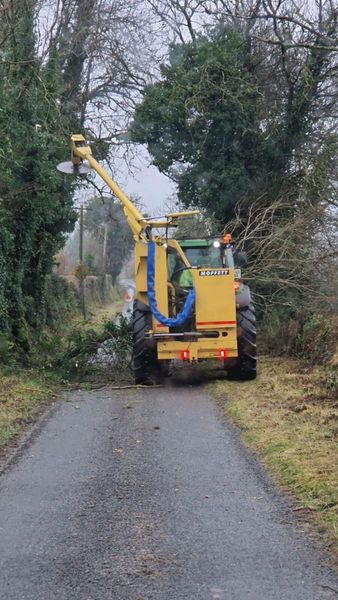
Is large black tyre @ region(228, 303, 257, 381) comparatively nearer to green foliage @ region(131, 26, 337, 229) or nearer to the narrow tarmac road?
the narrow tarmac road

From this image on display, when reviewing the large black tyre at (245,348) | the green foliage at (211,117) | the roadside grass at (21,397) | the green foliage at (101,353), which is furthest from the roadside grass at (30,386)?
the green foliage at (211,117)

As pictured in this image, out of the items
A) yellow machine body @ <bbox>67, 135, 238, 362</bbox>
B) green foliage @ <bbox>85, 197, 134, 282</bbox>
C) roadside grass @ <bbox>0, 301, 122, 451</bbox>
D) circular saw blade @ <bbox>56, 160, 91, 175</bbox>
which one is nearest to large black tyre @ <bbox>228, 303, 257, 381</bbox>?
yellow machine body @ <bbox>67, 135, 238, 362</bbox>

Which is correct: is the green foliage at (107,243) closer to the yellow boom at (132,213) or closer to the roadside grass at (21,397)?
the yellow boom at (132,213)

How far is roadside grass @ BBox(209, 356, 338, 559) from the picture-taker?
19.9 feet

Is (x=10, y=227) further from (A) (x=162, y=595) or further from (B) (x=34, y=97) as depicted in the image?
(A) (x=162, y=595)

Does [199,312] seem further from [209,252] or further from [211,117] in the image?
[211,117]

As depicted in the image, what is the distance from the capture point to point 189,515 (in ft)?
19.0

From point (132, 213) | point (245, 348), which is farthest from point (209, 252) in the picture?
point (245, 348)

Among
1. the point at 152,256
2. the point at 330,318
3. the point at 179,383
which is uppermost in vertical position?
the point at 152,256

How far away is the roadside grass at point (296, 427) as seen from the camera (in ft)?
19.9

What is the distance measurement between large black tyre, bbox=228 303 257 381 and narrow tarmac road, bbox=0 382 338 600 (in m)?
4.17

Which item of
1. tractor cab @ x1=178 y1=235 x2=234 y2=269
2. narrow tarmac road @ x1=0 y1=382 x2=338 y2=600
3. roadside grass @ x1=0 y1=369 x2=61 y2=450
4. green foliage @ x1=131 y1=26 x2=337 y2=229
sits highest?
green foliage @ x1=131 y1=26 x2=337 y2=229

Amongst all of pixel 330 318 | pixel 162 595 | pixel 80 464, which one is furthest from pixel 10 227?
pixel 162 595

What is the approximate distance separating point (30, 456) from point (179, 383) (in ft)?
20.0
